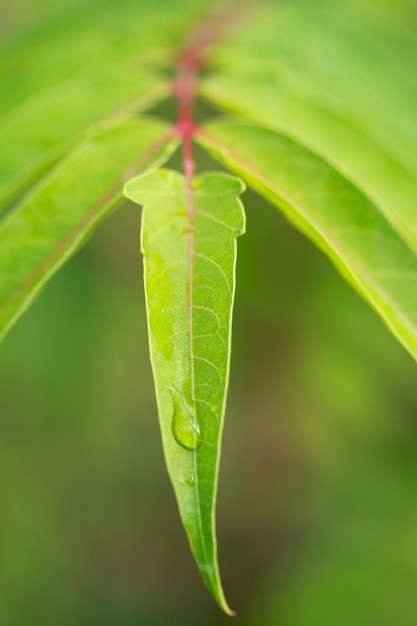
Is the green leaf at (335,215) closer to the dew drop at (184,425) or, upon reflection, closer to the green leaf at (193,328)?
the green leaf at (193,328)

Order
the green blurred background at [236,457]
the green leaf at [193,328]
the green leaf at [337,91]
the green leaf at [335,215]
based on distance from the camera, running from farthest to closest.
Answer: the green blurred background at [236,457]
the green leaf at [337,91]
the green leaf at [335,215]
the green leaf at [193,328]

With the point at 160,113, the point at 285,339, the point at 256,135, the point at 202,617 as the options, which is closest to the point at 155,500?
the point at 202,617

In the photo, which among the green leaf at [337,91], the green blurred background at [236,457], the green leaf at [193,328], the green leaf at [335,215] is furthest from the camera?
the green blurred background at [236,457]

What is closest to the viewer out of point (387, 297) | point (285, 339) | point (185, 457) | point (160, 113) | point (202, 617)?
point (185, 457)

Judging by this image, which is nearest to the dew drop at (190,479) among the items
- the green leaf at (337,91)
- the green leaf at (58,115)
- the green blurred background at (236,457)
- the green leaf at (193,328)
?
the green leaf at (193,328)

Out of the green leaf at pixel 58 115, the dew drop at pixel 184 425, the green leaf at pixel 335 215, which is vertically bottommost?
the dew drop at pixel 184 425

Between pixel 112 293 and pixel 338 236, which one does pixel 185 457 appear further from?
pixel 112 293

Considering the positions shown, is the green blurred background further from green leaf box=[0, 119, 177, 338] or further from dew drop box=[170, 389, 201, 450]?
dew drop box=[170, 389, 201, 450]
